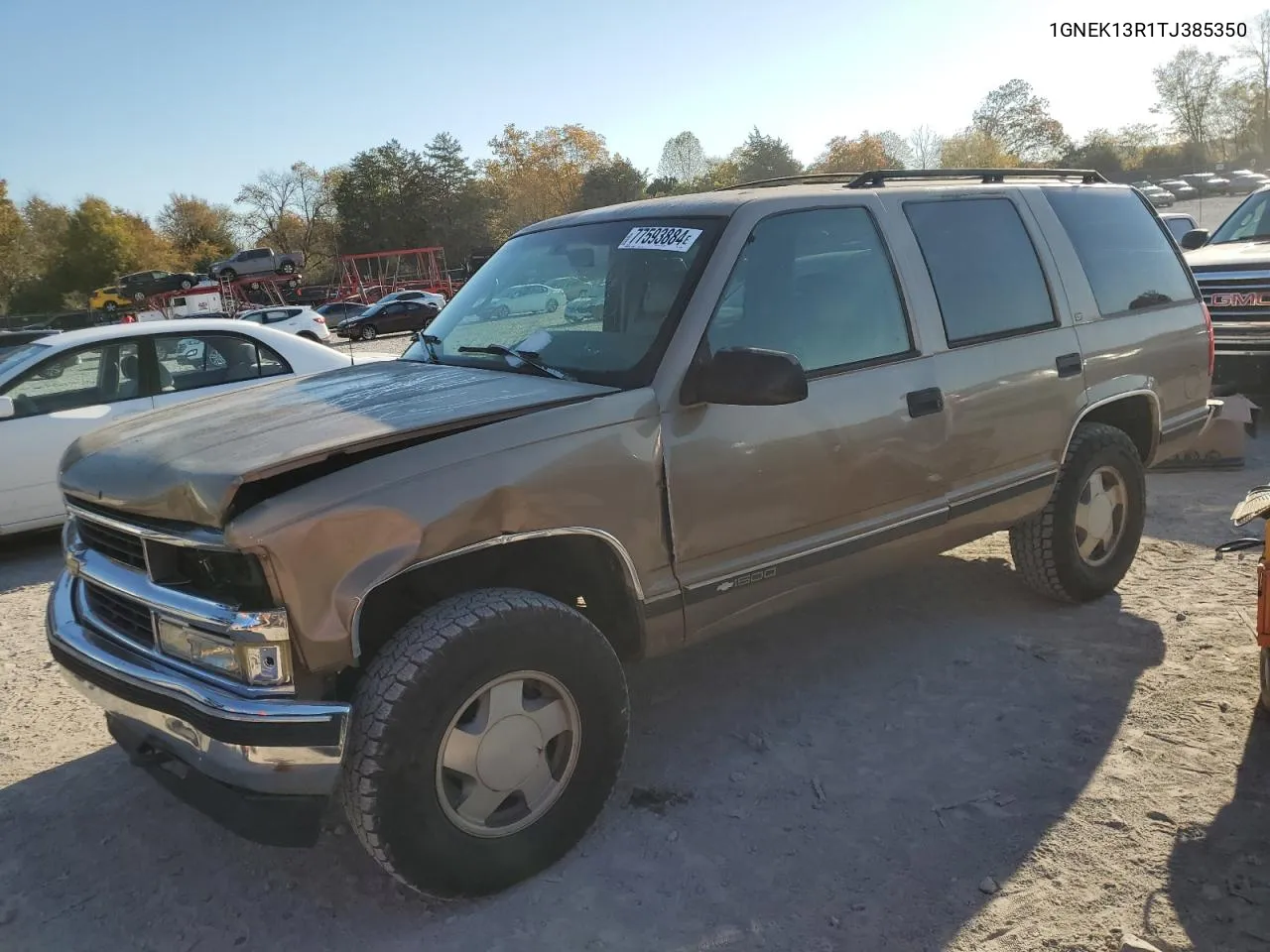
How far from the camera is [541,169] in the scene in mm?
81688

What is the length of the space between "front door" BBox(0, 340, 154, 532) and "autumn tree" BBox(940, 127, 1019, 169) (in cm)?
8056

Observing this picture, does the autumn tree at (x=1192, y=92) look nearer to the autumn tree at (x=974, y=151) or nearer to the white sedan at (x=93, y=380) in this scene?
the autumn tree at (x=974, y=151)

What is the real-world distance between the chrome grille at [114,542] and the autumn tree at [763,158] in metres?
78.1

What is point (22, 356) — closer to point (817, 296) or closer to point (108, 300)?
point (817, 296)

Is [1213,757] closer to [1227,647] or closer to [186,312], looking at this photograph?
[1227,647]

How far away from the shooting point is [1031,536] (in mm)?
4645

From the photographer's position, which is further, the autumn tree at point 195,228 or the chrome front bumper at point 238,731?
the autumn tree at point 195,228

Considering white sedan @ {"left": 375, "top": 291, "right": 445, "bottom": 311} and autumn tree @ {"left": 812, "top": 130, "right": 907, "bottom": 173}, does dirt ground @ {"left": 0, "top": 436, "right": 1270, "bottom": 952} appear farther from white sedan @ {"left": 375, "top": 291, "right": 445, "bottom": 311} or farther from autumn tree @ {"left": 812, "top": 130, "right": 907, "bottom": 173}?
autumn tree @ {"left": 812, "top": 130, "right": 907, "bottom": 173}

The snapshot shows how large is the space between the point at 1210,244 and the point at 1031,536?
7.35 metres

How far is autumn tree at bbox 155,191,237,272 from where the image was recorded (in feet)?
258

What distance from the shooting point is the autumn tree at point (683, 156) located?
88688 mm

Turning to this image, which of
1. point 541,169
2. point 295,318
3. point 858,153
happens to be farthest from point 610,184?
point 295,318

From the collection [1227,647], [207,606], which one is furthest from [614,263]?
[1227,647]

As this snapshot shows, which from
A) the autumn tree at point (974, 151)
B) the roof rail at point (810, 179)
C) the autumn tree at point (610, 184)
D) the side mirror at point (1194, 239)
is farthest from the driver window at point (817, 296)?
the autumn tree at point (974, 151)
